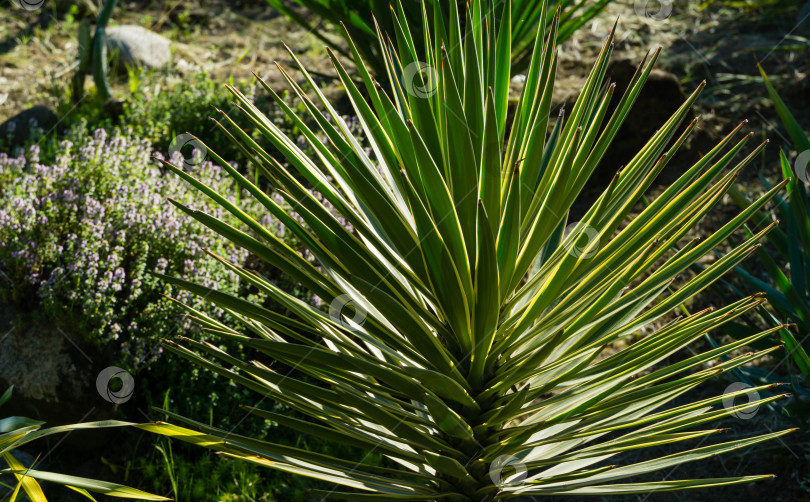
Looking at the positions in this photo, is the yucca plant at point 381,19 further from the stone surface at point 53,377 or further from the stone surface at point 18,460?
the stone surface at point 18,460

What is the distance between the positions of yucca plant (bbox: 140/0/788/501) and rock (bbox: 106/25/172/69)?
3015 mm

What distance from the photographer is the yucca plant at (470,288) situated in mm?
1321

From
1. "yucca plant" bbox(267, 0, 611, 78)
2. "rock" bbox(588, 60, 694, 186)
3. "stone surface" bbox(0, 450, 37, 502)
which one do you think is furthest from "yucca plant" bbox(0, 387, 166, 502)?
"rock" bbox(588, 60, 694, 186)

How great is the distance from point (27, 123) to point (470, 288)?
10.2ft

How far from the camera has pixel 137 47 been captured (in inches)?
163

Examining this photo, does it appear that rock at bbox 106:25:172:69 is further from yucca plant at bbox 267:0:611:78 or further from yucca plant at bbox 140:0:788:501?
yucca plant at bbox 140:0:788:501

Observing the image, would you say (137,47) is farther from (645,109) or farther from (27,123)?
(645,109)

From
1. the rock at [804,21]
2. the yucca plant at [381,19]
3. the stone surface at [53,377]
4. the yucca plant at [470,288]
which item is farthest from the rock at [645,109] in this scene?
the stone surface at [53,377]

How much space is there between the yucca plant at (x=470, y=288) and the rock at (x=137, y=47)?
301 cm

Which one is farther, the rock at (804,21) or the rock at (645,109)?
the rock at (804,21)

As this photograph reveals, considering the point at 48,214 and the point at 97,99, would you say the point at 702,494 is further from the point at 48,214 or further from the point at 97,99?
the point at 97,99

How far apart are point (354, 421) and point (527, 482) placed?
0.41 metres

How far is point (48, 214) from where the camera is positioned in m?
2.69

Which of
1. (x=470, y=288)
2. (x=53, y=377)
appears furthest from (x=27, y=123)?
(x=470, y=288)
